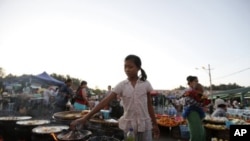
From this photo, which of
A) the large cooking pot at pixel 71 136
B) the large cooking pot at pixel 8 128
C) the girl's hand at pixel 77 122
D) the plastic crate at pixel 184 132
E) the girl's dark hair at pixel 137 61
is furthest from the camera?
the plastic crate at pixel 184 132

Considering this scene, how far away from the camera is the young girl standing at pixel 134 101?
2.47m

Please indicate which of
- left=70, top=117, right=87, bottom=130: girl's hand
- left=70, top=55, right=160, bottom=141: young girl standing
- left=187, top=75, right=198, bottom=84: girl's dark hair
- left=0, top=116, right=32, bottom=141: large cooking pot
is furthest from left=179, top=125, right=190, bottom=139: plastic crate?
left=70, top=117, right=87, bottom=130: girl's hand

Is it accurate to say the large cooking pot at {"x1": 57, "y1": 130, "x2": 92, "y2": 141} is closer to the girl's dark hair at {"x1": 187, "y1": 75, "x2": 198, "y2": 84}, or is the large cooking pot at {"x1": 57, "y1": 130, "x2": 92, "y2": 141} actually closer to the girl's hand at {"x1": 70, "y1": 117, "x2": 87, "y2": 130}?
the girl's hand at {"x1": 70, "y1": 117, "x2": 87, "y2": 130}

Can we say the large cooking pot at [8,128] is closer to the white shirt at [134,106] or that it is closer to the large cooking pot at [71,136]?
the large cooking pot at [71,136]

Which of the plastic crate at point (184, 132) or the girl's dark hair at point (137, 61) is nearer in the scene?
the girl's dark hair at point (137, 61)

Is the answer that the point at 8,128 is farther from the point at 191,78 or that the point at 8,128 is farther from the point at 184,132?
the point at 184,132

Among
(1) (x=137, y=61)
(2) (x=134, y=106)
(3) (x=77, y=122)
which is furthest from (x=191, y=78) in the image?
(3) (x=77, y=122)

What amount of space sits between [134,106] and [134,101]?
0.06 metres

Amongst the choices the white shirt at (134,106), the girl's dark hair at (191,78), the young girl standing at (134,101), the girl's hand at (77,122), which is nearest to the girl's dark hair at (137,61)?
the young girl standing at (134,101)

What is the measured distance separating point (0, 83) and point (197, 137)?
1851cm

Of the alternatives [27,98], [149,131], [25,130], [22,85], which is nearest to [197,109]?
[149,131]

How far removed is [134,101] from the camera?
2.50 meters

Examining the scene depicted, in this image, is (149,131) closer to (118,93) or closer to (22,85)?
(118,93)

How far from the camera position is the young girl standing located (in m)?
2.47
